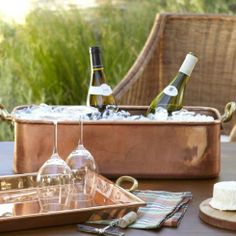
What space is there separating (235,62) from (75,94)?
137cm

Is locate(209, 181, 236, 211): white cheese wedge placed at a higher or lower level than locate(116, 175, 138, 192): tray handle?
higher

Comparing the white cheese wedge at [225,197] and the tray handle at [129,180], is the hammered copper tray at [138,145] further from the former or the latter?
the white cheese wedge at [225,197]

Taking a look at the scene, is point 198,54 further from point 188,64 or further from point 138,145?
point 138,145

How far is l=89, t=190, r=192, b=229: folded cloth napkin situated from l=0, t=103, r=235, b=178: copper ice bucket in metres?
0.09

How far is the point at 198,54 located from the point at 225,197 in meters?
1.57

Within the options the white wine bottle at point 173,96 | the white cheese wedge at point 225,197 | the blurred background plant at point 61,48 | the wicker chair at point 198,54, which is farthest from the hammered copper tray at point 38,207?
the blurred background plant at point 61,48

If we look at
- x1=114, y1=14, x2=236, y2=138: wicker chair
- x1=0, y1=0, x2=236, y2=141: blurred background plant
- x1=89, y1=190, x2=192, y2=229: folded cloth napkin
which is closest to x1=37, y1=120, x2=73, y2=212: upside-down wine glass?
x1=89, y1=190, x2=192, y2=229: folded cloth napkin

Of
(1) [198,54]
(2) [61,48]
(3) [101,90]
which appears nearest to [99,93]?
(3) [101,90]

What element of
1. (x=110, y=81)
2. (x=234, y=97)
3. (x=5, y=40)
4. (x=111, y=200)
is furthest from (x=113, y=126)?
(x=5, y=40)

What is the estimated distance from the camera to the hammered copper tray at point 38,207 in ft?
4.01

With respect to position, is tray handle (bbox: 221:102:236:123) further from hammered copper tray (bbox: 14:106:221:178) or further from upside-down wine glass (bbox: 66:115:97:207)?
upside-down wine glass (bbox: 66:115:97:207)

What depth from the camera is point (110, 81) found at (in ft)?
12.6

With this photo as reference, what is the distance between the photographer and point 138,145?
150 cm

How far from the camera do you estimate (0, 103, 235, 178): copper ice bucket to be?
4.92 ft
